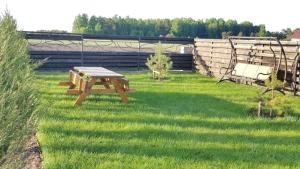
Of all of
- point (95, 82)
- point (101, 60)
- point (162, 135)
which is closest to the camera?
point (162, 135)

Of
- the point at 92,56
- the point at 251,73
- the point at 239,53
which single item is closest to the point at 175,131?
the point at 251,73

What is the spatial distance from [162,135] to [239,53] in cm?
964

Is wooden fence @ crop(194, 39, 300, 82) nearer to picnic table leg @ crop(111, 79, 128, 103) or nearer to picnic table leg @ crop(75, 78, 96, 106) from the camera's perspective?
picnic table leg @ crop(111, 79, 128, 103)

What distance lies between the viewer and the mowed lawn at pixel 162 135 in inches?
216

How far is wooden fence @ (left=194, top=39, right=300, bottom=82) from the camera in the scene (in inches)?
490

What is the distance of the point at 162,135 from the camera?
22.2ft

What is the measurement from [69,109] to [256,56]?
8114 millimetres

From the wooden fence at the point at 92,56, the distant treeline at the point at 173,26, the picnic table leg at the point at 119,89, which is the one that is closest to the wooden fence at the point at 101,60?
the wooden fence at the point at 92,56

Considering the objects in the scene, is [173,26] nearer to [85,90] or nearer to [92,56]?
[92,56]

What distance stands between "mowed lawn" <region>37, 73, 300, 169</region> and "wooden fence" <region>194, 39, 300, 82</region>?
2393mm

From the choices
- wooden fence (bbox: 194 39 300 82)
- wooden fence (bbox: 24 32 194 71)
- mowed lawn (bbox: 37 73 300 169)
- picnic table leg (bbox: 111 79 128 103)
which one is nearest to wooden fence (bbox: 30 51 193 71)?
wooden fence (bbox: 24 32 194 71)

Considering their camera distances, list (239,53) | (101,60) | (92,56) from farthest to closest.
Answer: (101,60) < (92,56) < (239,53)

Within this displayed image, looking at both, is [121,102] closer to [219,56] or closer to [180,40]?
[219,56]

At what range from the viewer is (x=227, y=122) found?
802cm
